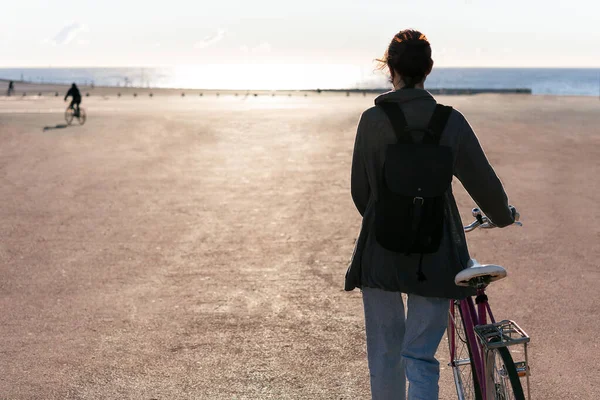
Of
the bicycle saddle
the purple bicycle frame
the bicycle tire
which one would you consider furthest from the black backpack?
the bicycle tire

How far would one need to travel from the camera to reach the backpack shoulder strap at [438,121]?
121 inches

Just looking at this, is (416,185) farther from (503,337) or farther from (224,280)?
(224,280)

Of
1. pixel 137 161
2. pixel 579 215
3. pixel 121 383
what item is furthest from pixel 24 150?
pixel 121 383

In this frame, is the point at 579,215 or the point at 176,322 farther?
the point at 579,215

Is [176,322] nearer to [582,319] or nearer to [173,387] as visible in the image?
[173,387]

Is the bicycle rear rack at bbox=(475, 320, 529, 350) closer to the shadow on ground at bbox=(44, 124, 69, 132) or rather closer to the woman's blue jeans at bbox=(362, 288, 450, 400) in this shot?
the woman's blue jeans at bbox=(362, 288, 450, 400)

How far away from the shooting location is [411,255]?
3.17 meters

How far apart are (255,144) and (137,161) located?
16.3ft

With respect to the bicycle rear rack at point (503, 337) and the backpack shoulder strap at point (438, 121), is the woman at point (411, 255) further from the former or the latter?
the bicycle rear rack at point (503, 337)

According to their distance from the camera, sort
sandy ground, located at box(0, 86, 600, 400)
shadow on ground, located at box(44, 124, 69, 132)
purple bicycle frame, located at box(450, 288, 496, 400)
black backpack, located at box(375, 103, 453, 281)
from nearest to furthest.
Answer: black backpack, located at box(375, 103, 453, 281) < purple bicycle frame, located at box(450, 288, 496, 400) < sandy ground, located at box(0, 86, 600, 400) < shadow on ground, located at box(44, 124, 69, 132)

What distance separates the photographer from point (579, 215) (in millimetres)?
10234

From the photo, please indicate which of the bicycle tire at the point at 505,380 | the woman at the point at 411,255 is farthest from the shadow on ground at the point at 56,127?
the bicycle tire at the point at 505,380

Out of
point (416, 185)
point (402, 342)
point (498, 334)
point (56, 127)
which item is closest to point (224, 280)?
point (402, 342)

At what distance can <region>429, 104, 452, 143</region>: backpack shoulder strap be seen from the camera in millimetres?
3074
